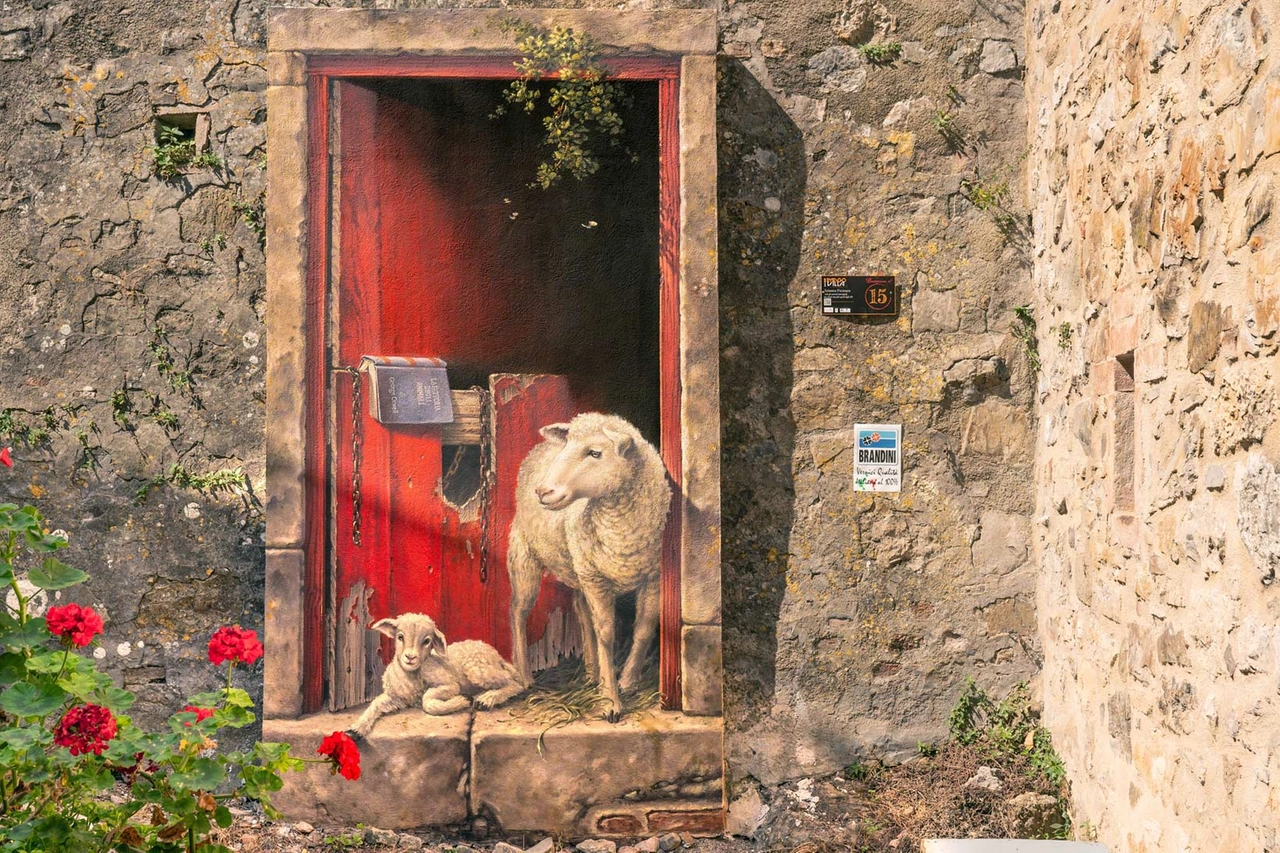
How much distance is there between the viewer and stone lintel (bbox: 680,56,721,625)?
346 cm

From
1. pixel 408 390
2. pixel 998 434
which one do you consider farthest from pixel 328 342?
pixel 998 434

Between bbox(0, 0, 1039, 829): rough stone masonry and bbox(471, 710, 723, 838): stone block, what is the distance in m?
0.21

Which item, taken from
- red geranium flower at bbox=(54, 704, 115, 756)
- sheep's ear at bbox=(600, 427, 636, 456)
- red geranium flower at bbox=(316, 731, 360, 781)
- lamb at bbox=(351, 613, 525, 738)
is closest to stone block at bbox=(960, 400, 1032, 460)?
sheep's ear at bbox=(600, 427, 636, 456)

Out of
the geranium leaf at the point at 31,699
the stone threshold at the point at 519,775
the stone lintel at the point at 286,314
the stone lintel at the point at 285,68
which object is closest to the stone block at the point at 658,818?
the stone threshold at the point at 519,775

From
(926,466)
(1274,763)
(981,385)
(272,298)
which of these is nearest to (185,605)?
(272,298)

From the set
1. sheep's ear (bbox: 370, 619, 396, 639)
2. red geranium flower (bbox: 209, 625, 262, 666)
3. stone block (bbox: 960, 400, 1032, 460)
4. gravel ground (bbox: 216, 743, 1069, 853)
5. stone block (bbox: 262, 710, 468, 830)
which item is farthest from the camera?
stone block (bbox: 960, 400, 1032, 460)

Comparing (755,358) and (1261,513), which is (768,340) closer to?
(755,358)

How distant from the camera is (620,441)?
350cm

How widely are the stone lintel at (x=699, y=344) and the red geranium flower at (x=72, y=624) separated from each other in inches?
75.5

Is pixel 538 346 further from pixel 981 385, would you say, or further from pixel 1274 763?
pixel 1274 763

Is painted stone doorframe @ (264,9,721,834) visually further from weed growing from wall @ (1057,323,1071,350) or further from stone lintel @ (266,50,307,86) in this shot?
weed growing from wall @ (1057,323,1071,350)

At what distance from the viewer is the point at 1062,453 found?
129 inches

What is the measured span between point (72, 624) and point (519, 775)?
1749 mm

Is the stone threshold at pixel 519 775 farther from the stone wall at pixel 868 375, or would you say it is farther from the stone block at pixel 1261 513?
the stone block at pixel 1261 513
